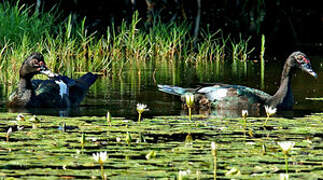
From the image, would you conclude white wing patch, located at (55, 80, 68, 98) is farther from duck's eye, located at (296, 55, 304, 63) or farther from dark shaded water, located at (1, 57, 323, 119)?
duck's eye, located at (296, 55, 304, 63)

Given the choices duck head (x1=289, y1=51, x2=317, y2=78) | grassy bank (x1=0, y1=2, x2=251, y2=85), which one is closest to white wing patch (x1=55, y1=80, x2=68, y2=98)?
grassy bank (x1=0, y1=2, x2=251, y2=85)

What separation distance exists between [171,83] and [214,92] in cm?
257

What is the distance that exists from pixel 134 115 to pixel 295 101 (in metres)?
2.87

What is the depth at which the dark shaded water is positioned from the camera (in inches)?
364

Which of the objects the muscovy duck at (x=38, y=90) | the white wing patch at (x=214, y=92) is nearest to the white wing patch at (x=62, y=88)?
the muscovy duck at (x=38, y=90)

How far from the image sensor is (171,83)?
12211mm

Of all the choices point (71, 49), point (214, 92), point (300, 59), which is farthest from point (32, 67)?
point (71, 49)

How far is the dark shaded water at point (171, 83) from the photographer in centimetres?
926

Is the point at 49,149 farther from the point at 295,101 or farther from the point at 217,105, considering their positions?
the point at 295,101

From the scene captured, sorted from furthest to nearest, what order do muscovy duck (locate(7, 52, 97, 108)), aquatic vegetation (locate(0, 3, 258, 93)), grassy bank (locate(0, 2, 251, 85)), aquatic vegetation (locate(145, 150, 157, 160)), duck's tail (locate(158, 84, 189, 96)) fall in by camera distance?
1. aquatic vegetation (locate(0, 3, 258, 93))
2. grassy bank (locate(0, 2, 251, 85))
3. duck's tail (locate(158, 84, 189, 96))
4. muscovy duck (locate(7, 52, 97, 108))
5. aquatic vegetation (locate(145, 150, 157, 160))

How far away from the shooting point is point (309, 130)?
24.7ft

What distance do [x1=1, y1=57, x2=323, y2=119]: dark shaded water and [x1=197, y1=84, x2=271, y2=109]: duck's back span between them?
27cm

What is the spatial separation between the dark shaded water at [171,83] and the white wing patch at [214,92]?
0.58 feet

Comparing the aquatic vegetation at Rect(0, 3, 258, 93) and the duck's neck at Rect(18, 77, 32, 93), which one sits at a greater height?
the aquatic vegetation at Rect(0, 3, 258, 93)
